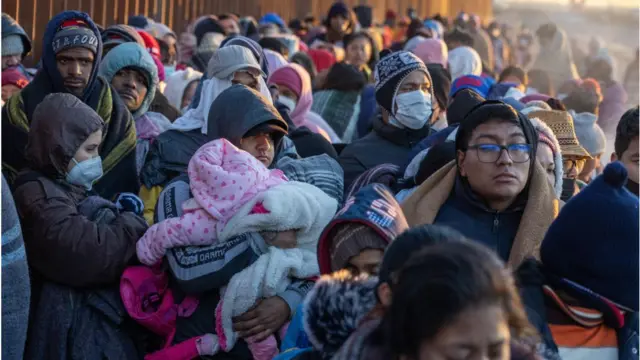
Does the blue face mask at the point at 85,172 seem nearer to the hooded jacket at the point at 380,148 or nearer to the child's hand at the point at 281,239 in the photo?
the child's hand at the point at 281,239

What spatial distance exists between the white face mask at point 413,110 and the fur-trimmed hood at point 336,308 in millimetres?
3242

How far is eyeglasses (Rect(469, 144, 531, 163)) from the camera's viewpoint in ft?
16.5

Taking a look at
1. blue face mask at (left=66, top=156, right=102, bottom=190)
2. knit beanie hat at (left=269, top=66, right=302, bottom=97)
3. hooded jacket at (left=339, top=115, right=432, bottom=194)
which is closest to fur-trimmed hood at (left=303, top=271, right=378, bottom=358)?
blue face mask at (left=66, top=156, right=102, bottom=190)

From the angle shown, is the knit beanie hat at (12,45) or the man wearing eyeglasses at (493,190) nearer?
the man wearing eyeglasses at (493,190)

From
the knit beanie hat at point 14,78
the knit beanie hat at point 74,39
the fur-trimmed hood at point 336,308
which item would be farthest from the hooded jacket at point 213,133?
the knit beanie hat at point 14,78

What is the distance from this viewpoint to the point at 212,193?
535 cm

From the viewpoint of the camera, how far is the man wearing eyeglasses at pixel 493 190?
4980 millimetres

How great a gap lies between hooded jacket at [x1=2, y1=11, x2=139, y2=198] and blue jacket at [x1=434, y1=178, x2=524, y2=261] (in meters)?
2.04

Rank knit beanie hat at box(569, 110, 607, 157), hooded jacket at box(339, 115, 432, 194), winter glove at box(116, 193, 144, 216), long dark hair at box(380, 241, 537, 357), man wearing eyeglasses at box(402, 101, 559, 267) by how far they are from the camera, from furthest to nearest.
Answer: knit beanie hat at box(569, 110, 607, 157) → hooded jacket at box(339, 115, 432, 194) → winter glove at box(116, 193, 144, 216) → man wearing eyeglasses at box(402, 101, 559, 267) → long dark hair at box(380, 241, 537, 357)

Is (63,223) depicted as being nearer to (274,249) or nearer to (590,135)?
(274,249)

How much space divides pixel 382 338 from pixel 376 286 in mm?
335

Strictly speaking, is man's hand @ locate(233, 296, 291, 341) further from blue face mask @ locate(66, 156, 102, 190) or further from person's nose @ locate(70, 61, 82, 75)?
person's nose @ locate(70, 61, 82, 75)

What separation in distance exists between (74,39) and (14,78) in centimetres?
210

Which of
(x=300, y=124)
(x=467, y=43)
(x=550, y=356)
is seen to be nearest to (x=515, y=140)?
(x=550, y=356)
